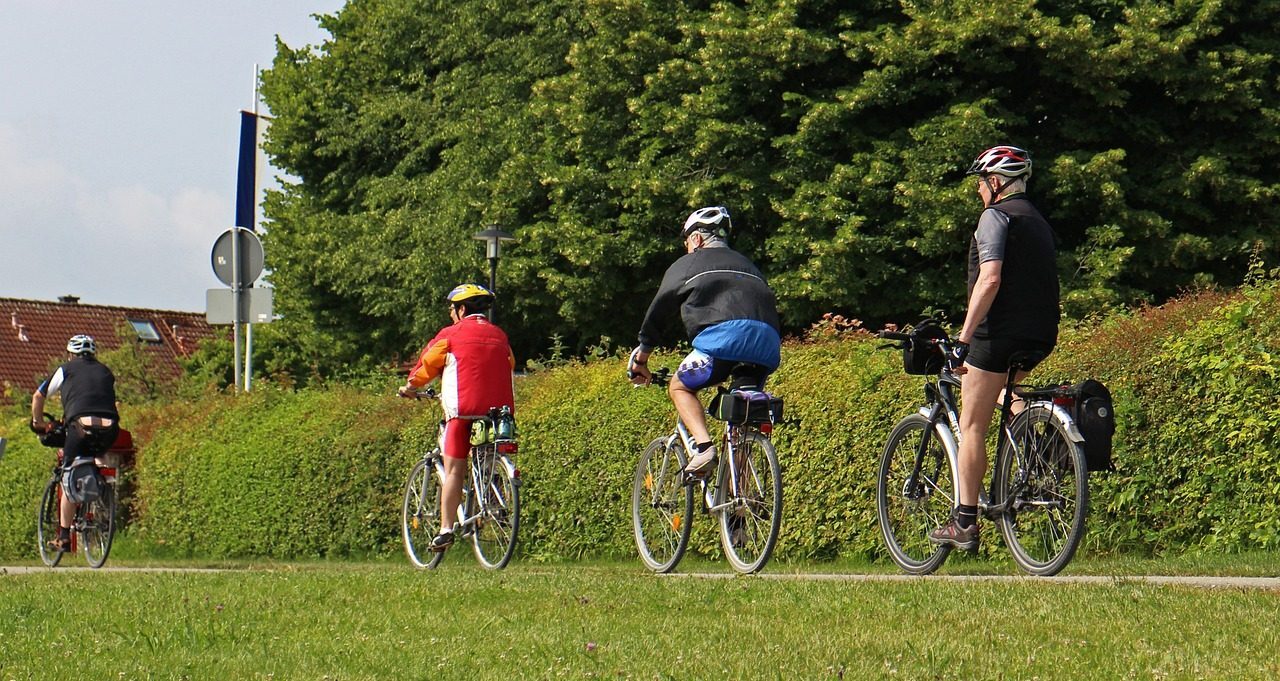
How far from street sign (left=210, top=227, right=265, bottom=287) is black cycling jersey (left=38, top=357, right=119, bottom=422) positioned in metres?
3.10

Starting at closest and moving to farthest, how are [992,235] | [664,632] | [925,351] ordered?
[664,632]
[992,235]
[925,351]

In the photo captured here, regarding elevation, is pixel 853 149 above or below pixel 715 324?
above

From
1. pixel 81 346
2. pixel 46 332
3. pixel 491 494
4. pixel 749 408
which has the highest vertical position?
pixel 46 332

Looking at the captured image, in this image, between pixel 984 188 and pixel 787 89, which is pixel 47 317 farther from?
pixel 984 188

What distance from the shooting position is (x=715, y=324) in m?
8.78

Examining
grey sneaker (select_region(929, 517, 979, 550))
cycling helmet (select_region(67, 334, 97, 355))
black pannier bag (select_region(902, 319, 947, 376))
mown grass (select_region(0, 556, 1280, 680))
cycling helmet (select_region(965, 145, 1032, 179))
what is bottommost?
mown grass (select_region(0, 556, 1280, 680))

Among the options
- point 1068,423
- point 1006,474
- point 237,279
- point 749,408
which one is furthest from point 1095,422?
point 237,279

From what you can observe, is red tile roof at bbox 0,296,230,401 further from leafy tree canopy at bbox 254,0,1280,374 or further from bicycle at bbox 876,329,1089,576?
bicycle at bbox 876,329,1089,576

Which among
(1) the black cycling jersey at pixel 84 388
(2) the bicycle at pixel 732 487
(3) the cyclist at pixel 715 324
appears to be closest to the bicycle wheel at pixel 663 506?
(2) the bicycle at pixel 732 487

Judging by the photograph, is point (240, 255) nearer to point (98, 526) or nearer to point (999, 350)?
point (98, 526)

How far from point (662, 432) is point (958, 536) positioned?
516 centimetres

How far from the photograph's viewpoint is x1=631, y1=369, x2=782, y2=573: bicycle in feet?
28.5

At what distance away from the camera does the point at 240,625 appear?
21.0ft

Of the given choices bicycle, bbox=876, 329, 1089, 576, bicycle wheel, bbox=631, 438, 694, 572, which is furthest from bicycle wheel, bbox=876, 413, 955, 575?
bicycle wheel, bbox=631, 438, 694, 572
